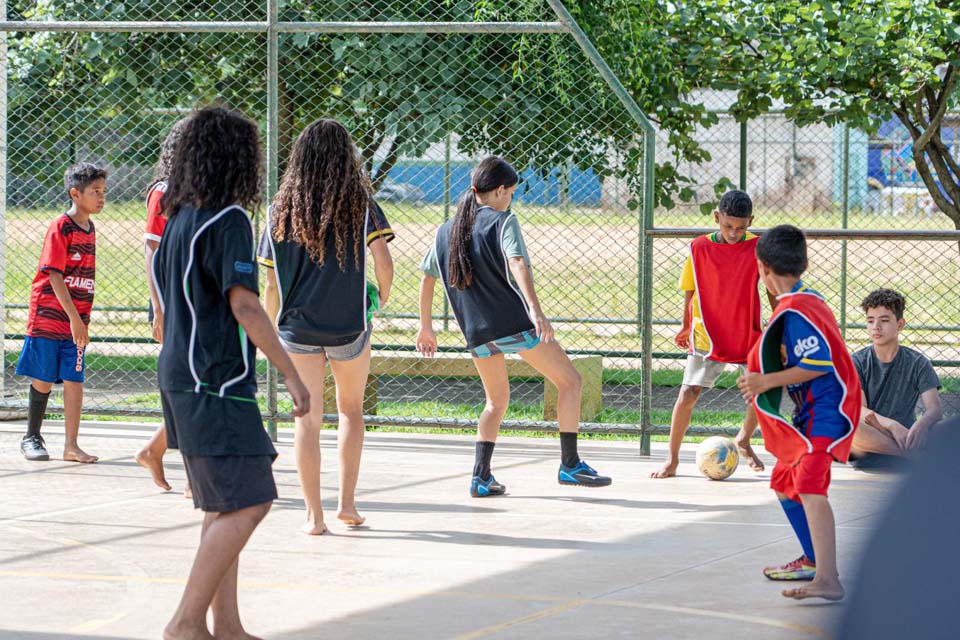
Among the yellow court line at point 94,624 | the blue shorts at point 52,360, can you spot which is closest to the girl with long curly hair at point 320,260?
the yellow court line at point 94,624

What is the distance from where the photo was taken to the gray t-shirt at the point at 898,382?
23.7ft

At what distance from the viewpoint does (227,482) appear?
3947mm

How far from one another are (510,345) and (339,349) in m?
1.30

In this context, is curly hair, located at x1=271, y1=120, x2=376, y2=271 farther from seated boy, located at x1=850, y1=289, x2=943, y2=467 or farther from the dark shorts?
seated boy, located at x1=850, y1=289, x2=943, y2=467

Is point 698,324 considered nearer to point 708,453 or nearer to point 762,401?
point 708,453

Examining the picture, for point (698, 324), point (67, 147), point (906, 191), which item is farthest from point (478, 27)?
point (906, 191)

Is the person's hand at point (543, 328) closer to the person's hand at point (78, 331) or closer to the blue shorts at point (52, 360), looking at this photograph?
the person's hand at point (78, 331)

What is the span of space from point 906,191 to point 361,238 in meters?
15.8

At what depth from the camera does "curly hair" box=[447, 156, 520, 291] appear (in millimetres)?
6938

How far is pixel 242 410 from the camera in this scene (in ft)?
13.2

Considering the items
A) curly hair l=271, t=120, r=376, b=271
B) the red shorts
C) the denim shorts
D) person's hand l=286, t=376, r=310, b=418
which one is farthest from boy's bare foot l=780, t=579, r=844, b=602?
curly hair l=271, t=120, r=376, b=271

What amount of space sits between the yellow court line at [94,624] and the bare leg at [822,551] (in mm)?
2539

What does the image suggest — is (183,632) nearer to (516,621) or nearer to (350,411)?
(516,621)

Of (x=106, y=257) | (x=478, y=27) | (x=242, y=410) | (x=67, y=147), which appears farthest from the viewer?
(x=106, y=257)
